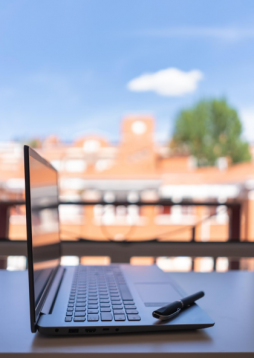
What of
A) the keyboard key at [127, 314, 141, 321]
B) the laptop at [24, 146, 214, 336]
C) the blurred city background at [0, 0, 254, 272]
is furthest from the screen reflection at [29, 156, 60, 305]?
the blurred city background at [0, 0, 254, 272]

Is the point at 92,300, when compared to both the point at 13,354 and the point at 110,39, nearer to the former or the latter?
the point at 13,354

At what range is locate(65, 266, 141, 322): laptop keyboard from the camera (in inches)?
14.1

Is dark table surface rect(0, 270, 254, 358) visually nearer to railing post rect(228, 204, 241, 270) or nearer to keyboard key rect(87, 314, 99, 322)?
keyboard key rect(87, 314, 99, 322)

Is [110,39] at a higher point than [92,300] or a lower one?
higher

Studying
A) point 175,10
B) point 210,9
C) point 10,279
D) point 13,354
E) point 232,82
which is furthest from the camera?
point 232,82

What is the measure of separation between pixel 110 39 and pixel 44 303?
2072 centimetres

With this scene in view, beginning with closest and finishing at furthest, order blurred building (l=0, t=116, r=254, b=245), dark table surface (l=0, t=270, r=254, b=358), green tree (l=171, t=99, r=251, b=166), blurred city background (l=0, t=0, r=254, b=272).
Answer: dark table surface (l=0, t=270, r=254, b=358) < blurred building (l=0, t=116, r=254, b=245) < blurred city background (l=0, t=0, r=254, b=272) < green tree (l=171, t=99, r=251, b=166)

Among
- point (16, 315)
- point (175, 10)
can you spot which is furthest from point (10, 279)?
point (175, 10)

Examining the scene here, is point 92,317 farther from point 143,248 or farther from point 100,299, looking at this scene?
point 143,248

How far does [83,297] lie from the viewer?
1.41 feet

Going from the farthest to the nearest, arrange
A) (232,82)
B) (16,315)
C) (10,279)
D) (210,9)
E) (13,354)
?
(232,82)
(210,9)
(10,279)
(16,315)
(13,354)

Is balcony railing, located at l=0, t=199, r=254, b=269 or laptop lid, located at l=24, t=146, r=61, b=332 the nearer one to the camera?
laptop lid, located at l=24, t=146, r=61, b=332

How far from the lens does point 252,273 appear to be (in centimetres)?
65

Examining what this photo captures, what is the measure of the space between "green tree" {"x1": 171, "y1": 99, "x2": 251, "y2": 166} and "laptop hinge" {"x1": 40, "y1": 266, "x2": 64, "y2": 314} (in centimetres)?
1839
